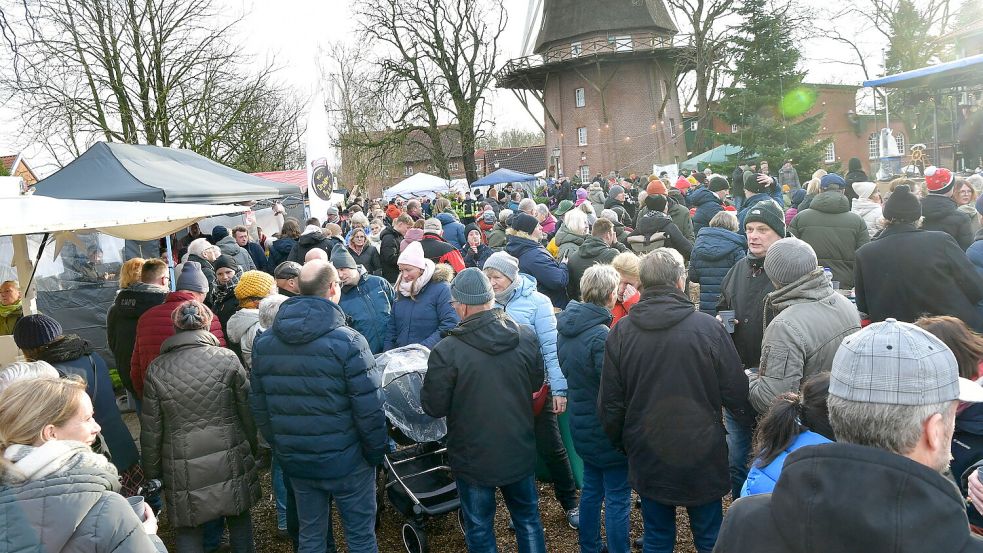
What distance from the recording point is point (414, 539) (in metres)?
4.46

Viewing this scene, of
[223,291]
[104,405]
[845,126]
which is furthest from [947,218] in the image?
[845,126]

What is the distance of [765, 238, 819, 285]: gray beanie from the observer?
344 cm

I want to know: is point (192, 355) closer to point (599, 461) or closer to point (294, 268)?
point (294, 268)

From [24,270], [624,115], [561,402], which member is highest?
[624,115]

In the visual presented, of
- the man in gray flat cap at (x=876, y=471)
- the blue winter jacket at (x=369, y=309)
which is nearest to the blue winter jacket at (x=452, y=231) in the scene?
the blue winter jacket at (x=369, y=309)

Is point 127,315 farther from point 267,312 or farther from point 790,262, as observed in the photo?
point 790,262

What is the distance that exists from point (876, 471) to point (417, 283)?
4100 mm

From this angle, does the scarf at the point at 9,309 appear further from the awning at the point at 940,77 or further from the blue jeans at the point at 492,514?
the awning at the point at 940,77

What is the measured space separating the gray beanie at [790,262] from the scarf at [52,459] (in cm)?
309

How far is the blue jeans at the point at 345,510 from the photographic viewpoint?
3.86 metres

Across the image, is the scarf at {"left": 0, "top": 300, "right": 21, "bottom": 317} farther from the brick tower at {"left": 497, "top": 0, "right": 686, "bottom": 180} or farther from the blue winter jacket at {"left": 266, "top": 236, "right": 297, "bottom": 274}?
the brick tower at {"left": 497, "top": 0, "right": 686, "bottom": 180}

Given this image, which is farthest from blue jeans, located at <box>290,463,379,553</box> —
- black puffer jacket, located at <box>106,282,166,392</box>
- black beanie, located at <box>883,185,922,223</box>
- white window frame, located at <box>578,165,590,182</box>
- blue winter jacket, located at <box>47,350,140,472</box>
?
white window frame, located at <box>578,165,590,182</box>

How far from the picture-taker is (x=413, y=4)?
35344 millimetres

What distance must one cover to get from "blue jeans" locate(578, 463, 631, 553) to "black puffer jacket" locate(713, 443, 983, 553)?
246 centimetres
